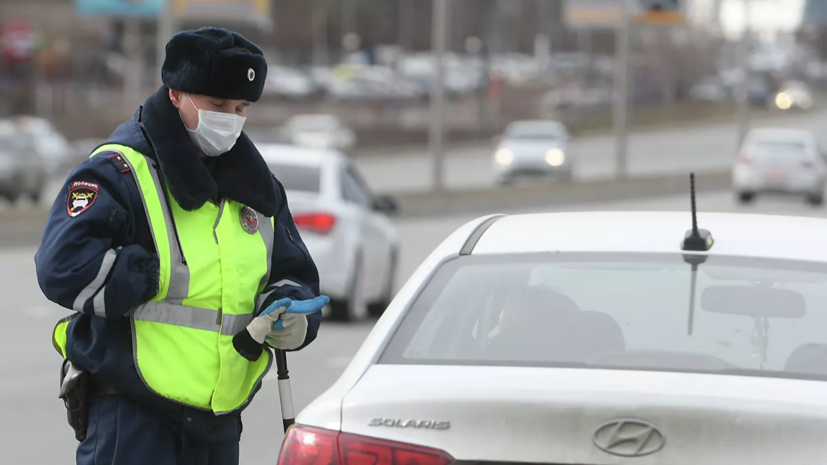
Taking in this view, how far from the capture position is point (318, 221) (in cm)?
1355

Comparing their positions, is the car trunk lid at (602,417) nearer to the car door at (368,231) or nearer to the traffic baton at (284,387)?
the traffic baton at (284,387)

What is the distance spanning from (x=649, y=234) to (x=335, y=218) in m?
9.23

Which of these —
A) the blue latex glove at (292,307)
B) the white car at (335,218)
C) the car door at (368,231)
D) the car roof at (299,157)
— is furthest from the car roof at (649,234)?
the car door at (368,231)

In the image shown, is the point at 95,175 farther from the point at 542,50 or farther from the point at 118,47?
the point at 542,50

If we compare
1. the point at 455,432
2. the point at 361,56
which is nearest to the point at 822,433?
the point at 455,432

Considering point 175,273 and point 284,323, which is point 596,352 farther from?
point 175,273

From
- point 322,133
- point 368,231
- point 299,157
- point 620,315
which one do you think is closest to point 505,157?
point 322,133

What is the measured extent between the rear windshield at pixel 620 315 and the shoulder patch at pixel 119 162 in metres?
0.79

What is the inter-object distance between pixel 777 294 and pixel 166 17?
916 inches

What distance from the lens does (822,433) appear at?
327 cm

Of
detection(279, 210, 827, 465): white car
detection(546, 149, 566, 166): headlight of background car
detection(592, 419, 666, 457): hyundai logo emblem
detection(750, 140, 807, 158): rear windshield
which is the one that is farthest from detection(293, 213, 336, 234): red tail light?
detection(546, 149, 566, 166): headlight of background car

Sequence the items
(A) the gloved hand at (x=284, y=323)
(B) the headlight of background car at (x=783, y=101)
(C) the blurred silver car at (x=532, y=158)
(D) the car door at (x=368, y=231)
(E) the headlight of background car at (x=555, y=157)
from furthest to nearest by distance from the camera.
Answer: (B) the headlight of background car at (x=783, y=101) → (E) the headlight of background car at (x=555, y=157) → (C) the blurred silver car at (x=532, y=158) → (D) the car door at (x=368, y=231) → (A) the gloved hand at (x=284, y=323)

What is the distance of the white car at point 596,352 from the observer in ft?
10.8

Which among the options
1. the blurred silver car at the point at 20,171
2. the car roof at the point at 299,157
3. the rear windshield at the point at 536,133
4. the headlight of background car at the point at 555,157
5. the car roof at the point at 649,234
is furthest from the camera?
the rear windshield at the point at 536,133
